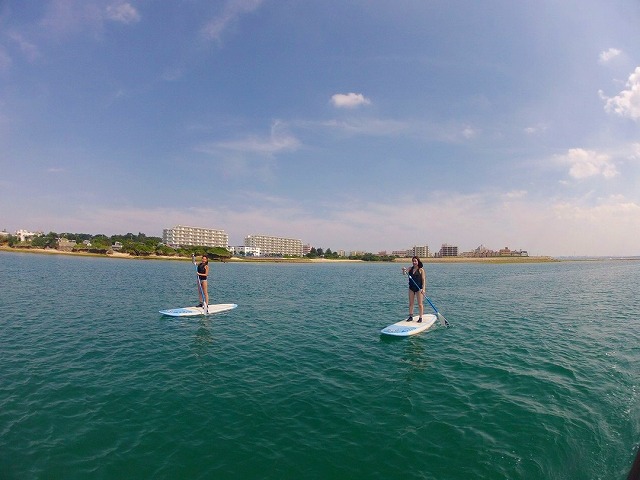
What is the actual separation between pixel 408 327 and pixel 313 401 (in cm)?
Answer: 1135

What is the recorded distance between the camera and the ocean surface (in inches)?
320

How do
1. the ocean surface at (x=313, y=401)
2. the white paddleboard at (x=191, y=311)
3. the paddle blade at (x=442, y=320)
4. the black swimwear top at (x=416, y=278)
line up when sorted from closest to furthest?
the ocean surface at (x=313, y=401)
the black swimwear top at (x=416, y=278)
the paddle blade at (x=442, y=320)
the white paddleboard at (x=191, y=311)

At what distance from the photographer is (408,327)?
20.9 m

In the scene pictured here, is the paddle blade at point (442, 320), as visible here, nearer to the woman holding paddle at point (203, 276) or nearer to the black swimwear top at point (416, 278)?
the black swimwear top at point (416, 278)

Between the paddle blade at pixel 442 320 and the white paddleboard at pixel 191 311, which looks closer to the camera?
the paddle blade at pixel 442 320

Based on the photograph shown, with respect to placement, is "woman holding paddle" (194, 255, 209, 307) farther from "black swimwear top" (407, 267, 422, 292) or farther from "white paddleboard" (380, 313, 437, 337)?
"black swimwear top" (407, 267, 422, 292)

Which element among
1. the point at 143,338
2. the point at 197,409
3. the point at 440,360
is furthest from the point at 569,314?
the point at 143,338

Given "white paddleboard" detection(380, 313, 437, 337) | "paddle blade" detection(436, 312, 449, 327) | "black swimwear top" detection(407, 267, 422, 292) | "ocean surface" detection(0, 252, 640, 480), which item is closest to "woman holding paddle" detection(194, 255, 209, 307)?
"ocean surface" detection(0, 252, 640, 480)

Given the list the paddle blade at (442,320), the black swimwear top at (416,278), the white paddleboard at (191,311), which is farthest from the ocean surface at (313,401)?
the black swimwear top at (416,278)

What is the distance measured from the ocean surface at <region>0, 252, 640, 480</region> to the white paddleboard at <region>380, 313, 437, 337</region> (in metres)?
0.58

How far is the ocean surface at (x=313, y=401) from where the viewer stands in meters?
8.12

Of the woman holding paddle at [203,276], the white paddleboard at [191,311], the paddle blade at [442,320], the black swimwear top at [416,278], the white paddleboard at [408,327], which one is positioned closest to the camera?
the white paddleboard at [408,327]

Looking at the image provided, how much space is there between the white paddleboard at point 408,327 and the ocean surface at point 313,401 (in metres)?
0.58

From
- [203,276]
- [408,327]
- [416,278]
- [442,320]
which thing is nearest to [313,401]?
[408,327]
